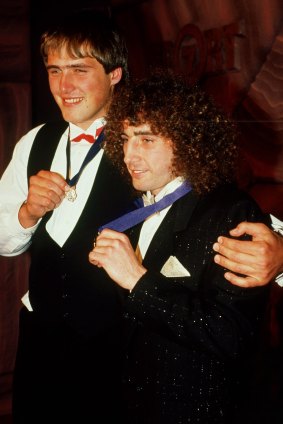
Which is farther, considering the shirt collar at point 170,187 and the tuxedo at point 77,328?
the tuxedo at point 77,328

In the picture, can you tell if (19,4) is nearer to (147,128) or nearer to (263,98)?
(263,98)

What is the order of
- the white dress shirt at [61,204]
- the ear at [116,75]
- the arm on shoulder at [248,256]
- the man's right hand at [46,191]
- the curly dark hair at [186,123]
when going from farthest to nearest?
the ear at [116,75]
the white dress shirt at [61,204]
the man's right hand at [46,191]
the curly dark hair at [186,123]
the arm on shoulder at [248,256]

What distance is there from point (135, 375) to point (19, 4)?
209 centimetres

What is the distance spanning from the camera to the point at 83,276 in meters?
1.66

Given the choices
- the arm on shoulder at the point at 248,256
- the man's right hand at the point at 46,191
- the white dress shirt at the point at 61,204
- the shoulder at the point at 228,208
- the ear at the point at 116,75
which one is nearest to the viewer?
the arm on shoulder at the point at 248,256

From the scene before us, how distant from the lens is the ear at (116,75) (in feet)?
6.03

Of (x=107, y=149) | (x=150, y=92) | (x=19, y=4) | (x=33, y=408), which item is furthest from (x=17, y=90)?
(x=33, y=408)

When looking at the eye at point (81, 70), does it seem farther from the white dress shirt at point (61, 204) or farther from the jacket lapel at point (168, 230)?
the jacket lapel at point (168, 230)

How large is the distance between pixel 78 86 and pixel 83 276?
0.63 meters

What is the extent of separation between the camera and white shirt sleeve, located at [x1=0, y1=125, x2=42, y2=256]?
1843 millimetres

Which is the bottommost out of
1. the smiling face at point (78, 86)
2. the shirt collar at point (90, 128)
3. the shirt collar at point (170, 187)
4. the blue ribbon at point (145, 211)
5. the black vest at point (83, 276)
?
the black vest at point (83, 276)

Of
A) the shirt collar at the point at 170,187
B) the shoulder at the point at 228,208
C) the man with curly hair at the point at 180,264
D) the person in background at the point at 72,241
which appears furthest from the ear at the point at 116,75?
the shoulder at the point at 228,208

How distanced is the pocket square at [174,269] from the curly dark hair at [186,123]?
217 mm

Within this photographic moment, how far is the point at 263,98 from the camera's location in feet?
7.85
